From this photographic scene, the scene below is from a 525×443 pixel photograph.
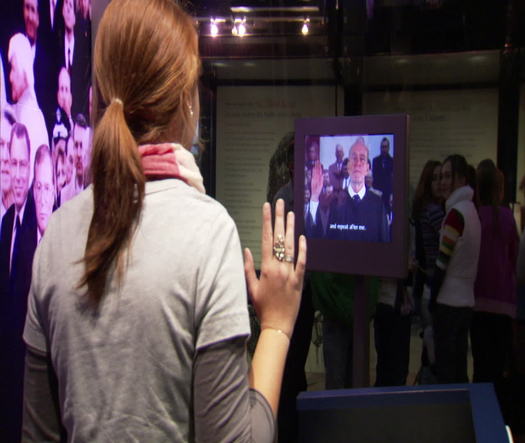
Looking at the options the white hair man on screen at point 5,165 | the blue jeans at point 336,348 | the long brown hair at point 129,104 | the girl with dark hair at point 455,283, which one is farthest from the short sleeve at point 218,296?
the girl with dark hair at point 455,283

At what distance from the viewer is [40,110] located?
1.73 metres

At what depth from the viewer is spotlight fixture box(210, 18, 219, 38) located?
4039 millimetres

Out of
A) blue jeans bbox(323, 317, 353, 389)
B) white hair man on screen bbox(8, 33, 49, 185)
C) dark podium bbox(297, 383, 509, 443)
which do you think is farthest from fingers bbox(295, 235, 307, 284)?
blue jeans bbox(323, 317, 353, 389)

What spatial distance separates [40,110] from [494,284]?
9.25 ft

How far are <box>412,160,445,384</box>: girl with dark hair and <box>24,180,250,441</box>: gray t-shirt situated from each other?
3046 millimetres

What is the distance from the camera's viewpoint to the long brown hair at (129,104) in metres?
0.84

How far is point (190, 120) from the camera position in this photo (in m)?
0.94

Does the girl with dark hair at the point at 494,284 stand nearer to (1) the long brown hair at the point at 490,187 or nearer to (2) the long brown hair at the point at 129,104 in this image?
(1) the long brown hair at the point at 490,187

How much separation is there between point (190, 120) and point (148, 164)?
0.11 metres

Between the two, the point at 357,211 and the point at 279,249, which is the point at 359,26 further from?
the point at 279,249

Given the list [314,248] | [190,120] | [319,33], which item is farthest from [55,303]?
[319,33]

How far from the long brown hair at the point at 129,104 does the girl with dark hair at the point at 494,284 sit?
305cm

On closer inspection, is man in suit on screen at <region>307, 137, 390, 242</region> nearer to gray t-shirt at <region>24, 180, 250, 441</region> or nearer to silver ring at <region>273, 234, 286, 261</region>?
silver ring at <region>273, 234, 286, 261</region>

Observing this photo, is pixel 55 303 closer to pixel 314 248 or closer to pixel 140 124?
pixel 140 124
